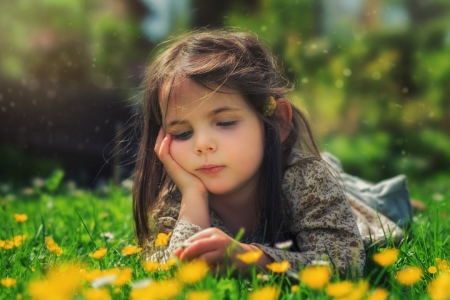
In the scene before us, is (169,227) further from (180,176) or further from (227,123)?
(227,123)

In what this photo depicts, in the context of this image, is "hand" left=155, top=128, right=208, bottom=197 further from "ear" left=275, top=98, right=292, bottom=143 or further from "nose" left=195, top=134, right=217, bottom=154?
"ear" left=275, top=98, right=292, bottom=143

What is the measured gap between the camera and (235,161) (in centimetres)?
192

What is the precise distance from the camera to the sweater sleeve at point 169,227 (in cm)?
182

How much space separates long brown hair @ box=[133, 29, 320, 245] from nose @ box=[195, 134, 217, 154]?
186 millimetres

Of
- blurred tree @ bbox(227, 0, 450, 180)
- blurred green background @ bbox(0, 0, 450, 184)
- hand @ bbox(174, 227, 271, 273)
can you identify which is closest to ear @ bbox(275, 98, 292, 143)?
hand @ bbox(174, 227, 271, 273)

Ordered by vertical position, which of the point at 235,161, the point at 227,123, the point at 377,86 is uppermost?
the point at 227,123

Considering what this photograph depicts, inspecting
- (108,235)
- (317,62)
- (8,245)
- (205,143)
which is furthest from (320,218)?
(317,62)

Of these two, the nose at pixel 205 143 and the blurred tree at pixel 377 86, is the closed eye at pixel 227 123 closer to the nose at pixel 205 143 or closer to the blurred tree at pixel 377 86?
the nose at pixel 205 143

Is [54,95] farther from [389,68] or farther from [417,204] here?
[417,204]

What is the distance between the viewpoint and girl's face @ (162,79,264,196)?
6.23ft

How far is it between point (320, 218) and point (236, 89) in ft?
1.59

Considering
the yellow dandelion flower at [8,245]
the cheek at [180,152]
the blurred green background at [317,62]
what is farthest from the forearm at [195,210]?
the blurred green background at [317,62]

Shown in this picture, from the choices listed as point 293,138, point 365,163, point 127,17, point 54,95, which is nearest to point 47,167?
point 54,95

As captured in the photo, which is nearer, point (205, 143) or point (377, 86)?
point (205, 143)
